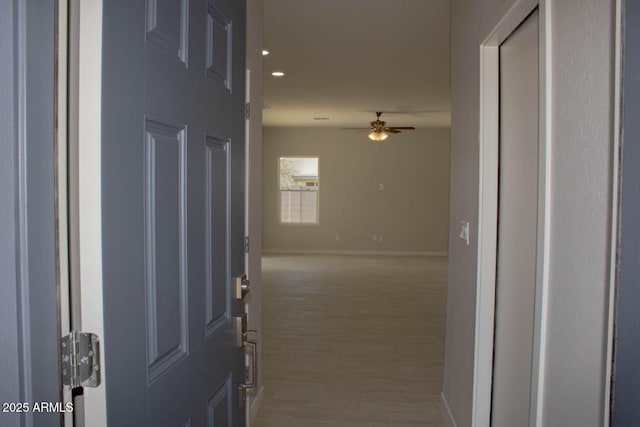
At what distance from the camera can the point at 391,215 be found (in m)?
10.5

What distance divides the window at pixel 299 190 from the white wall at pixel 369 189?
0.13 m

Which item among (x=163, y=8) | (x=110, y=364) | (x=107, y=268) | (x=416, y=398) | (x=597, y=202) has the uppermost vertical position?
(x=163, y=8)

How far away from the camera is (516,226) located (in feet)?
6.87

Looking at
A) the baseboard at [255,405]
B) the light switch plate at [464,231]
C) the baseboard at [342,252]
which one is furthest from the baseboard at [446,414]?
the baseboard at [342,252]

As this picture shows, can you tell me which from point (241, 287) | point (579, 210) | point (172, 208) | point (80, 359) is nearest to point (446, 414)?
point (241, 287)

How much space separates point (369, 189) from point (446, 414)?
7717mm

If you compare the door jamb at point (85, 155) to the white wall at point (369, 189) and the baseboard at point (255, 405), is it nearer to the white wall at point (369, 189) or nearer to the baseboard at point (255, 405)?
the baseboard at point (255, 405)

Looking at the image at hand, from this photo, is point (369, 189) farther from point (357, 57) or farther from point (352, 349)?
point (352, 349)

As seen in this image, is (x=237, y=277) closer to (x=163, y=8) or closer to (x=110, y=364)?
(x=110, y=364)

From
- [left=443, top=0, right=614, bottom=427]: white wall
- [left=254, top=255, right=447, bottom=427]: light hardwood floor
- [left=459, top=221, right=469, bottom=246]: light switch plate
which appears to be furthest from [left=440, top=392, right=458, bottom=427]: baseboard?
[left=443, top=0, right=614, bottom=427]: white wall

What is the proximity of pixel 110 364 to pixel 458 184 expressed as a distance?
2.32 m

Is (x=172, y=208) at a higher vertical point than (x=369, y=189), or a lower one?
lower

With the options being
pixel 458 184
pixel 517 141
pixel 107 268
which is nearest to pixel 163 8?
pixel 107 268

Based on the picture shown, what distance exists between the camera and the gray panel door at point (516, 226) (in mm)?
1929
